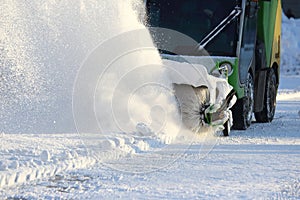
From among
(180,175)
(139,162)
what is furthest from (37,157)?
(180,175)

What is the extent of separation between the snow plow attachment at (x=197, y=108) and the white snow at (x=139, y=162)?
0.51ft

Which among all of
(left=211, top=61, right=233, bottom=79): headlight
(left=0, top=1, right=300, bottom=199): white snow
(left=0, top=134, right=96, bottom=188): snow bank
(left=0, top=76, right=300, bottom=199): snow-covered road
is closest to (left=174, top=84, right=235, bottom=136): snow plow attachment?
(left=0, top=1, right=300, bottom=199): white snow

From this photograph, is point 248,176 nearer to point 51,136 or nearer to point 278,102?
point 51,136

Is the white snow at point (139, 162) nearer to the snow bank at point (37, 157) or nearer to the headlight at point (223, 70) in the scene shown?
the snow bank at point (37, 157)

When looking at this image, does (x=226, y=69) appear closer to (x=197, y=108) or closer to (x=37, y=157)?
(x=197, y=108)

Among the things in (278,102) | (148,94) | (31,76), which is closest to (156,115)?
(148,94)

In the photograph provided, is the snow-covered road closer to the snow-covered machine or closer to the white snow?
the white snow

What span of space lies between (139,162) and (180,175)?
807mm

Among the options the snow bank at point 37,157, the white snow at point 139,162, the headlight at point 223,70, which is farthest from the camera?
the headlight at point 223,70

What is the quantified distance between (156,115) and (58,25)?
3025 millimetres

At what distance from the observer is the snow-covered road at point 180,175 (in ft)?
20.2

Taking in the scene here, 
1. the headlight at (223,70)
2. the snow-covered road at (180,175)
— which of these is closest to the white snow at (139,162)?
the snow-covered road at (180,175)

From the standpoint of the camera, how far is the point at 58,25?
12594mm

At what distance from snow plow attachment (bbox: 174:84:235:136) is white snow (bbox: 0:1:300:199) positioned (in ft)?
0.51
